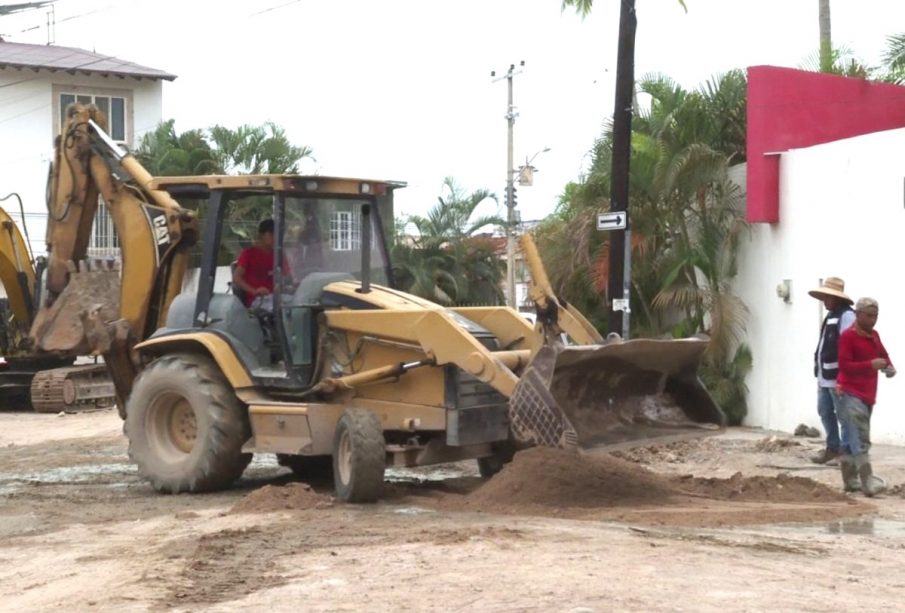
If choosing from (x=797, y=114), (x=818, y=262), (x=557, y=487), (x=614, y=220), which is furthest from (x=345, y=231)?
(x=797, y=114)

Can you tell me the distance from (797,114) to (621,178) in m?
2.46

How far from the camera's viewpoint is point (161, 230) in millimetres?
14258

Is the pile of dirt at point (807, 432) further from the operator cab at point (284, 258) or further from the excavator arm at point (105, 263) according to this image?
the excavator arm at point (105, 263)

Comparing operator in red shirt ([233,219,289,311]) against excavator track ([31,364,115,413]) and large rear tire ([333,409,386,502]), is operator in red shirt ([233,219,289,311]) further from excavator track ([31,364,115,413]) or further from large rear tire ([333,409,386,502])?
excavator track ([31,364,115,413])

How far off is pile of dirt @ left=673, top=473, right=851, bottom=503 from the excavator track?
1488 cm

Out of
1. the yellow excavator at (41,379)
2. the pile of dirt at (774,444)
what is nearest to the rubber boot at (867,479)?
the pile of dirt at (774,444)

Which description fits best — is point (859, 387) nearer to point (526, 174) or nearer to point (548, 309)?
point (548, 309)

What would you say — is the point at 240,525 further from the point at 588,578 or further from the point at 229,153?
the point at 229,153

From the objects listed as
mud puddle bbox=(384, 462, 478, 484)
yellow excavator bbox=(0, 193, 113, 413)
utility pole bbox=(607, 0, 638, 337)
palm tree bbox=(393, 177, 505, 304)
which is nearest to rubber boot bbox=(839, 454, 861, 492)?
mud puddle bbox=(384, 462, 478, 484)

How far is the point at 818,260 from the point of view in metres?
17.0

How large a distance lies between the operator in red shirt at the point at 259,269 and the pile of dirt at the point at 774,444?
6168 mm

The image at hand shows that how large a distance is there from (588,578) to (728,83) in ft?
46.8

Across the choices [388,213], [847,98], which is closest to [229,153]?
[847,98]

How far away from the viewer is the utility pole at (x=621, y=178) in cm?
1808
